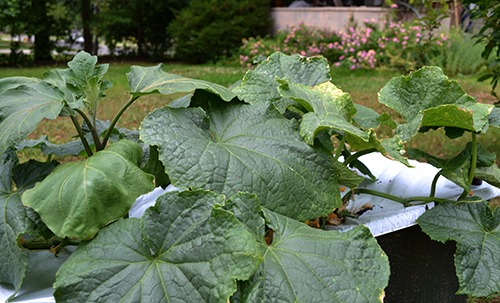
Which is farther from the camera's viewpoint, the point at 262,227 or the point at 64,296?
the point at 262,227

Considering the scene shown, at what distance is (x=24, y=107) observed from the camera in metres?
1.38

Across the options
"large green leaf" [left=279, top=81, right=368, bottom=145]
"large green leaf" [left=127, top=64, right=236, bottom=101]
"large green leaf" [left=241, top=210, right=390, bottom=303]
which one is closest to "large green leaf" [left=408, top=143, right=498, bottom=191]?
"large green leaf" [left=279, top=81, right=368, bottom=145]

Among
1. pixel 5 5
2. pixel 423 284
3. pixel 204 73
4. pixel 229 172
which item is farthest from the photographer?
pixel 5 5

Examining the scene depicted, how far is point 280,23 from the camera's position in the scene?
1307cm

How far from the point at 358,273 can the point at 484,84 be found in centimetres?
754

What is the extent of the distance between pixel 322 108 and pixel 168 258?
0.59 m

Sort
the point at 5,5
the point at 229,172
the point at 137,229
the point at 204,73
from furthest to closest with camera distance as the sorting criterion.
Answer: the point at 5,5 < the point at 204,73 < the point at 229,172 < the point at 137,229

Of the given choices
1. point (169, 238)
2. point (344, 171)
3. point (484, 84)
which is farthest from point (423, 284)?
point (484, 84)

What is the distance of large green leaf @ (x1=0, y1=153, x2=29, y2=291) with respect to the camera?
4.22 feet

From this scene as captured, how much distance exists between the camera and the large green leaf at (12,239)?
1286 millimetres

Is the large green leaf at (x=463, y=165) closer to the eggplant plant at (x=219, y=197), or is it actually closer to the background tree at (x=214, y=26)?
the eggplant plant at (x=219, y=197)

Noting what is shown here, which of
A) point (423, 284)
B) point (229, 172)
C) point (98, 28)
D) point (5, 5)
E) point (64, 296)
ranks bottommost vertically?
point (98, 28)

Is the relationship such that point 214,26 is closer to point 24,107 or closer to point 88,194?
point 24,107

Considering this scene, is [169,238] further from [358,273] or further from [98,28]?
[98,28]
